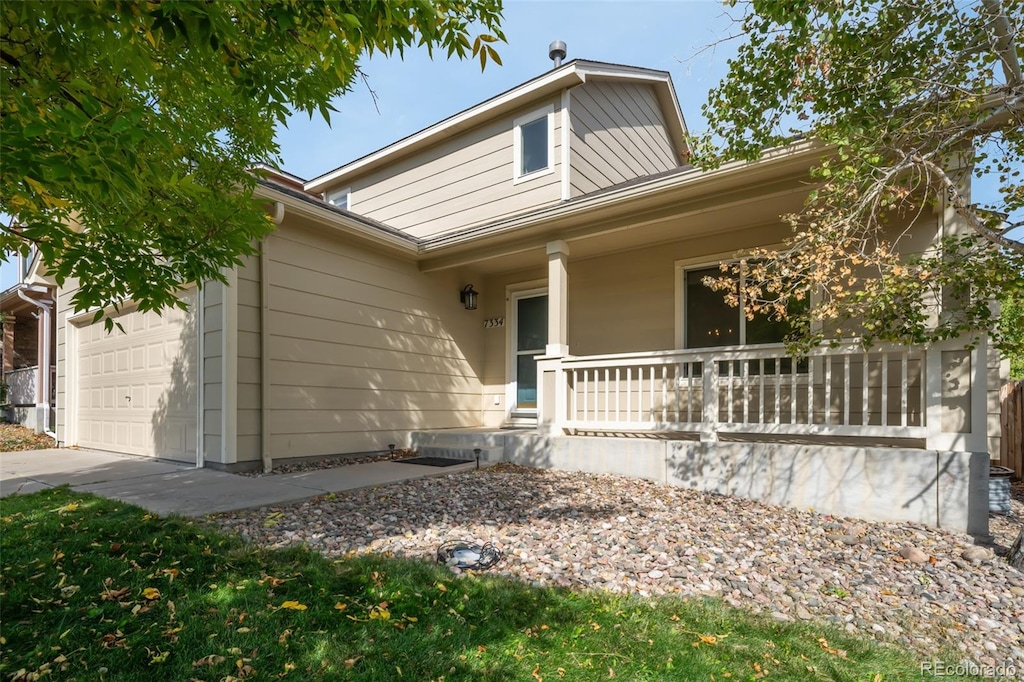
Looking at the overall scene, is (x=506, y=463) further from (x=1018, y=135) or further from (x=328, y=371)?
(x=1018, y=135)

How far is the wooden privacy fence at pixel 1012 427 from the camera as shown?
6.07m

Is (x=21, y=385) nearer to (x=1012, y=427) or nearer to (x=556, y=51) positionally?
(x=556, y=51)

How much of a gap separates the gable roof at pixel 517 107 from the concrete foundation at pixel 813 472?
3928 mm

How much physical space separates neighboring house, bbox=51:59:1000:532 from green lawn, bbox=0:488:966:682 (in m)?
2.62

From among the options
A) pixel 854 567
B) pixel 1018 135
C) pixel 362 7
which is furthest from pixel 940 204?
pixel 362 7

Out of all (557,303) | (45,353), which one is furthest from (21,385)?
(557,303)

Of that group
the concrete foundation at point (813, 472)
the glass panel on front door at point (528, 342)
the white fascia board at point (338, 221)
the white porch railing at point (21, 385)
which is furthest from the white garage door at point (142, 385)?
the glass panel on front door at point (528, 342)

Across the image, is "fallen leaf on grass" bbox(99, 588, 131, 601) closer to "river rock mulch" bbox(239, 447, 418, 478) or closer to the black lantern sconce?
"river rock mulch" bbox(239, 447, 418, 478)

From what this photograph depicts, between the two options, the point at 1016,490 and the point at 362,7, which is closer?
the point at 362,7

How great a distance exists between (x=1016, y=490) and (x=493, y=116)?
8.29 metres

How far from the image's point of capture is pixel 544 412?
6.39m

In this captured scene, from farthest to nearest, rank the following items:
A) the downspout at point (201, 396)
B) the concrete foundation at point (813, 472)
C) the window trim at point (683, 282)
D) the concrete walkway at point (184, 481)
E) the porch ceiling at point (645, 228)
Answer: the window trim at point (683, 282), the downspout at point (201, 396), the porch ceiling at point (645, 228), the concrete walkway at point (184, 481), the concrete foundation at point (813, 472)

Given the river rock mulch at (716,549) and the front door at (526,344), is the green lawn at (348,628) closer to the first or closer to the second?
the river rock mulch at (716,549)

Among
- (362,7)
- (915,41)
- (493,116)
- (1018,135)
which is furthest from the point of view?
(493,116)
